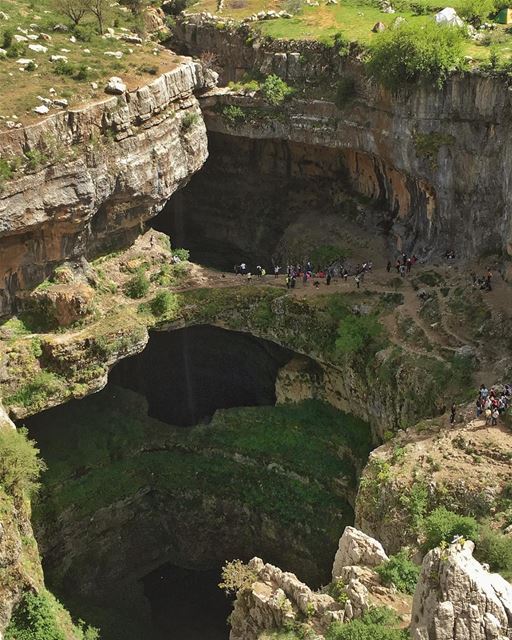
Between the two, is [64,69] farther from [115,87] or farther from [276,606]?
[276,606]

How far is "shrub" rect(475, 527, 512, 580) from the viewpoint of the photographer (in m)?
20.3

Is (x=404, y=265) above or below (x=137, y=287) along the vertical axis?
above

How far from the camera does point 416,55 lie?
32906 mm

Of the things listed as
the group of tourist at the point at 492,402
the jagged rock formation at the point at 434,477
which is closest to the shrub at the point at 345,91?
the group of tourist at the point at 492,402

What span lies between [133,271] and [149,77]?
882 cm

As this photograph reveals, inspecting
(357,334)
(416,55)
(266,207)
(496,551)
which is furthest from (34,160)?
(496,551)

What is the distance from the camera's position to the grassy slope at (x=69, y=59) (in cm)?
3219

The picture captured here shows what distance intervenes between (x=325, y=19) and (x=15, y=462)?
92.7 ft

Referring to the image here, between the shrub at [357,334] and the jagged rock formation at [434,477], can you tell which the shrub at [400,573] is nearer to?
the jagged rock formation at [434,477]

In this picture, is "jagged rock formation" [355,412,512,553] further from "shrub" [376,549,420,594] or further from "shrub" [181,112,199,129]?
"shrub" [181,112,199,129]

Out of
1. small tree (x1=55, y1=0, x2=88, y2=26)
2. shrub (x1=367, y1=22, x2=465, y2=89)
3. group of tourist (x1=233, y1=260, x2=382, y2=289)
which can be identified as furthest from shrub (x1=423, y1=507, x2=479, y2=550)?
small tree (x1=55, y1=0, x2=88, y2=26)

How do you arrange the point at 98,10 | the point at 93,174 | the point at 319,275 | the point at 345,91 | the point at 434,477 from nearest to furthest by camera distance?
1. the point at 434,477
2. the point at 93,174
3. the point at 319,275
4. the point at 345,91
5. the point at 98,10

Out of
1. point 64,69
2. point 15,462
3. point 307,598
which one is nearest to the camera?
point 307,598

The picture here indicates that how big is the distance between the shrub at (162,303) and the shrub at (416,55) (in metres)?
13.4
